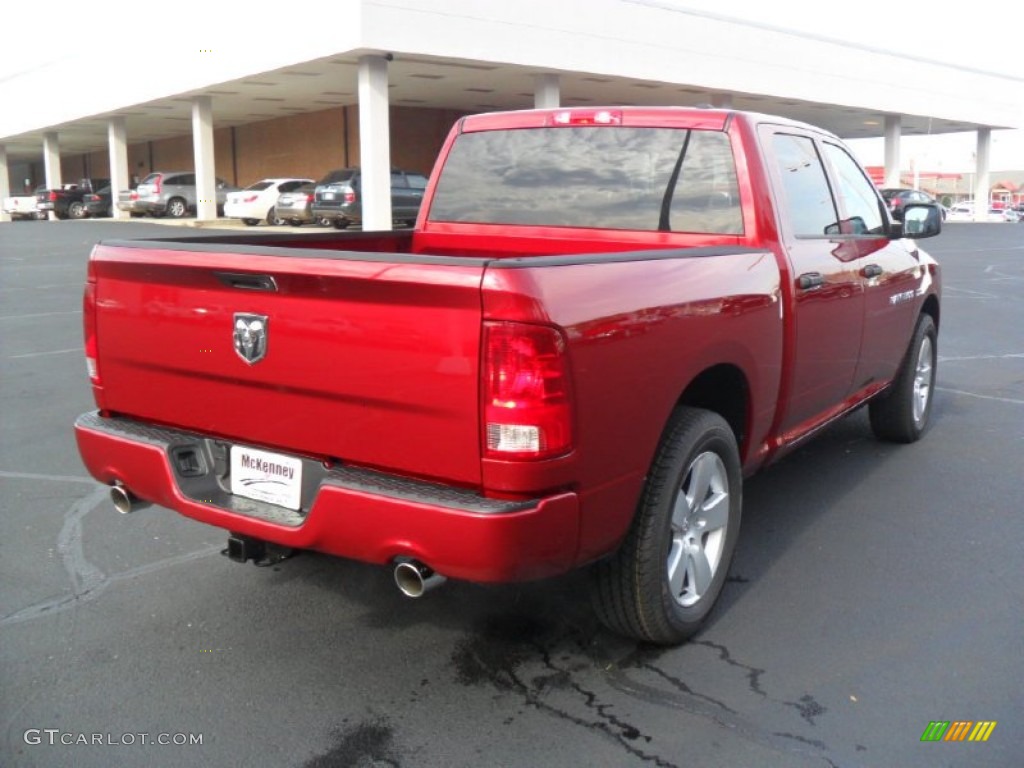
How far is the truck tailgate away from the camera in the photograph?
2914 millimetres

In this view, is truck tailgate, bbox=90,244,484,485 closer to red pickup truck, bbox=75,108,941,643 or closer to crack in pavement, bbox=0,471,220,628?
red pickup truck, bbox=75,108,941,643

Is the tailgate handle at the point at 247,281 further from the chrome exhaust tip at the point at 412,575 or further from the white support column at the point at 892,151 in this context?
the white support column at the point at 892,151

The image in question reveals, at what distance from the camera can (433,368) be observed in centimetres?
293

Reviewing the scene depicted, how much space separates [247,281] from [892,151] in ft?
152

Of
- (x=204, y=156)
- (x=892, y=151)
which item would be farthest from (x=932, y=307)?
(x=892, y=151)

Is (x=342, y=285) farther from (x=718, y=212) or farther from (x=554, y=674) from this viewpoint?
(x=718, y=212)

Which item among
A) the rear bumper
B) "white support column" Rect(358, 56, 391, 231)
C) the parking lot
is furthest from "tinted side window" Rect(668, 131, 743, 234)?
"white support column" Rect(358, 56, 391, 231)

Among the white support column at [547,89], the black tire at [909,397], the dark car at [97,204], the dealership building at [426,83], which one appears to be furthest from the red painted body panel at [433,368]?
the dark car at [97,204]

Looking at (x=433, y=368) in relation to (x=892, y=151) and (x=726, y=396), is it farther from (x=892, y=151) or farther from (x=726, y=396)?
(x=892, y=151)

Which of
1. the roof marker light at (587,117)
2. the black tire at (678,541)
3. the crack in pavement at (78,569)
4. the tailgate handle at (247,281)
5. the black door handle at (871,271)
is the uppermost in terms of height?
the roof marker light at (587,117)

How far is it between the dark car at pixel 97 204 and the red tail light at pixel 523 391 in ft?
149

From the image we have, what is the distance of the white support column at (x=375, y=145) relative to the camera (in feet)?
86.0

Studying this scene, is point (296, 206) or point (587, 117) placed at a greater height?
point (587, 117)

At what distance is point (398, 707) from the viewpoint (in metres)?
3.29
